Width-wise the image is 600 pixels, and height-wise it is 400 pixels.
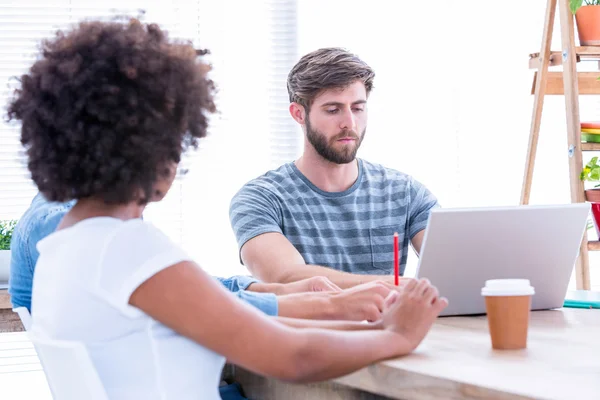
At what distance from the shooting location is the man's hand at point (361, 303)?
1370mm

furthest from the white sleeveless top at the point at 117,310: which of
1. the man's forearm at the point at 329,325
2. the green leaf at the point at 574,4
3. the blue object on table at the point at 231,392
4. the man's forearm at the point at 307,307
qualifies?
the green leaf at the point at 574,4

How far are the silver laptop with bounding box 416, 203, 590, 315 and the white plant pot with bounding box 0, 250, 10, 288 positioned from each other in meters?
1.65

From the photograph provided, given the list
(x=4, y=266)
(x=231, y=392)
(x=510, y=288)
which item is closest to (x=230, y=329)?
(x=510, y=288)

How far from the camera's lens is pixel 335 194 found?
7.70ft

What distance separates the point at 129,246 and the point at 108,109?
0.58 ft

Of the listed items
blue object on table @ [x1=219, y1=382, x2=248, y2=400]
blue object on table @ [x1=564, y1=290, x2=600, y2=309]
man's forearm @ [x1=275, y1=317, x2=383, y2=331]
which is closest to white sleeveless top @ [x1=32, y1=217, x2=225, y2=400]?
man's forearm @ [x1=275, y1=317, x2=383, y2=331]

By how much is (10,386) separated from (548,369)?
2.15 meters

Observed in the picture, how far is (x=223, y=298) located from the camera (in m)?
0.99

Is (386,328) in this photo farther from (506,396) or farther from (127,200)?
(127,200)

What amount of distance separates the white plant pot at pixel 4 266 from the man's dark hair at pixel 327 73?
1116mm

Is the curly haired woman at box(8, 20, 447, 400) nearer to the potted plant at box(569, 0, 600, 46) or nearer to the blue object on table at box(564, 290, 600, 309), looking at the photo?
the blue object on table at box(564, 290, 600, 309)

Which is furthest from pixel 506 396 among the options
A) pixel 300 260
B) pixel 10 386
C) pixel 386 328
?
pixel 10 386

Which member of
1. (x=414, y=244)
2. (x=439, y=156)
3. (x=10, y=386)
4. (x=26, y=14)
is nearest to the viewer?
(x=414, y=244)

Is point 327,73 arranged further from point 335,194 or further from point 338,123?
point 335,194
